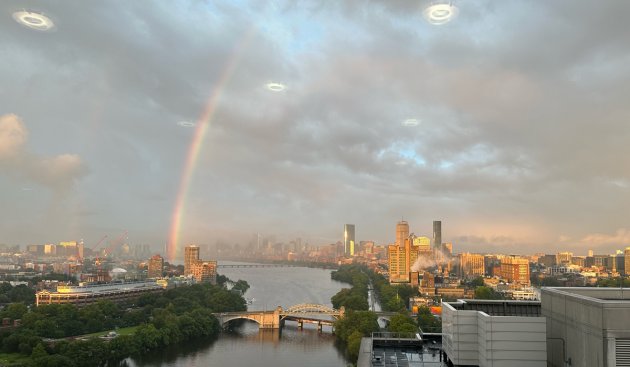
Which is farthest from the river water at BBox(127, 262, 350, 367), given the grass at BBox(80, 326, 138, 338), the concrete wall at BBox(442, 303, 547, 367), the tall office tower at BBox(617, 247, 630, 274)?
the tall office tower at BBox(617, 247, 630, 274)

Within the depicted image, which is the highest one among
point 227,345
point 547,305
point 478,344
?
point 547,305

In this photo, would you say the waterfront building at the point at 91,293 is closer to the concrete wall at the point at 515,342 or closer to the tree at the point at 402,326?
the tree at the point at 402,326

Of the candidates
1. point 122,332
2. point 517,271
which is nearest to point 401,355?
point 122,332

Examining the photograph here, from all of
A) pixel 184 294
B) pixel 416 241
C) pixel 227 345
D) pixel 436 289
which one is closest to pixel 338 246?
pixel 416 241

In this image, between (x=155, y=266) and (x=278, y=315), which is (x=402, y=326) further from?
(x=155, y=266)

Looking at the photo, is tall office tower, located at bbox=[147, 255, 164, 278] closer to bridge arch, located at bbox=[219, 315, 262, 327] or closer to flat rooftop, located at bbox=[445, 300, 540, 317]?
bridge arch, located at bbox=[219, 315, 262, 327]

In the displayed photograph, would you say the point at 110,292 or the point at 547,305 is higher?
the point at 547,305

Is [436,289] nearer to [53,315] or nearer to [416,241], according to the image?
[53,315]
